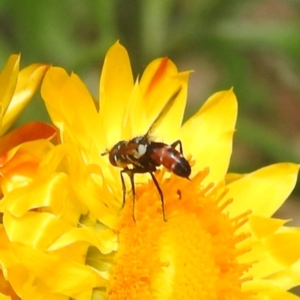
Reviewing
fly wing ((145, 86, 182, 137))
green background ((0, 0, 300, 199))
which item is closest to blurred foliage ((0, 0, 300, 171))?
green background ((0, 0, 300, 199))

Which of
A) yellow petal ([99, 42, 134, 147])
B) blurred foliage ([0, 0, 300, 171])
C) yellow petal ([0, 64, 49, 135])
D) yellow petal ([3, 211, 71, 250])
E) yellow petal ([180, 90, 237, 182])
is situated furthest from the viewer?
blurred foliage ([0, 0, 300, 171])

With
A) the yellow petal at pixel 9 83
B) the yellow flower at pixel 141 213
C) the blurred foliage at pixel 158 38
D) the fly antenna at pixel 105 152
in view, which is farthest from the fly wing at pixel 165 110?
the blurred foliage at pixel 158 38

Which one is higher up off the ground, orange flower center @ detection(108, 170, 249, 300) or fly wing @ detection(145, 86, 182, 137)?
fly wing @ detection(145, 86, 182, 137)

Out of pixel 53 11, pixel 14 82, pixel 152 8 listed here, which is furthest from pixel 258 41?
pixel 14 82

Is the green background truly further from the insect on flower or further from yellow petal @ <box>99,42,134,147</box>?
the insect on flower

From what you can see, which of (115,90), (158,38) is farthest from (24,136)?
(158,38)

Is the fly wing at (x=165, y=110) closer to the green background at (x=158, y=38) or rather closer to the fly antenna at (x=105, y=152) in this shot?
the fly antenna at (x=105, y=152)

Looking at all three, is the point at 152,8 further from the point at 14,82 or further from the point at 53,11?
the point at 14,82
